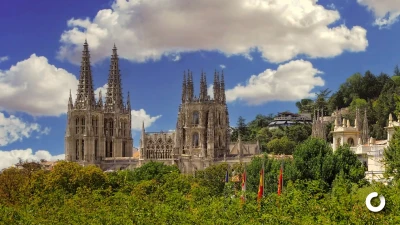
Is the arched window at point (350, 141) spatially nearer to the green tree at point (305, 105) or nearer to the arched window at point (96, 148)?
the arched window at point (96, 148)

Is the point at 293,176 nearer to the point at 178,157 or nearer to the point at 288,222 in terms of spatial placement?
the point at 288,222

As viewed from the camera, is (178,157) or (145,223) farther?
(178,157)

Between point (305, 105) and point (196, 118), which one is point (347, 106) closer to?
point (305, 105)

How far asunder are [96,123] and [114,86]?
8.55 metres

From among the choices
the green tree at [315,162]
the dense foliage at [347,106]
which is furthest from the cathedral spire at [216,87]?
the green tree at [315,162]

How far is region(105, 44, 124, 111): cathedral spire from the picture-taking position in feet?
396

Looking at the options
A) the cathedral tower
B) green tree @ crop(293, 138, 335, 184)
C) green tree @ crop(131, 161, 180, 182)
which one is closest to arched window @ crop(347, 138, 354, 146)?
green tree @ crop(293, 138, 335, 184)

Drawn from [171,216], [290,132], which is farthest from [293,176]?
[290,132]

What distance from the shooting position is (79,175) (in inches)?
2313

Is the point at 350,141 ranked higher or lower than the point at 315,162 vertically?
higher

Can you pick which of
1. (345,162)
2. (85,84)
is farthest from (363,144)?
(85,84)

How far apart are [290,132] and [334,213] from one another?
10164 centimetres

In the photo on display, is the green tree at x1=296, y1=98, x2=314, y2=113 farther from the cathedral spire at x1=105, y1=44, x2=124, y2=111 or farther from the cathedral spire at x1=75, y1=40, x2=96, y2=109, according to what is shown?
the cathedral spire at x1=75, y1=40, x2=96, y2=109

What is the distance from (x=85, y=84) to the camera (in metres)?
117
